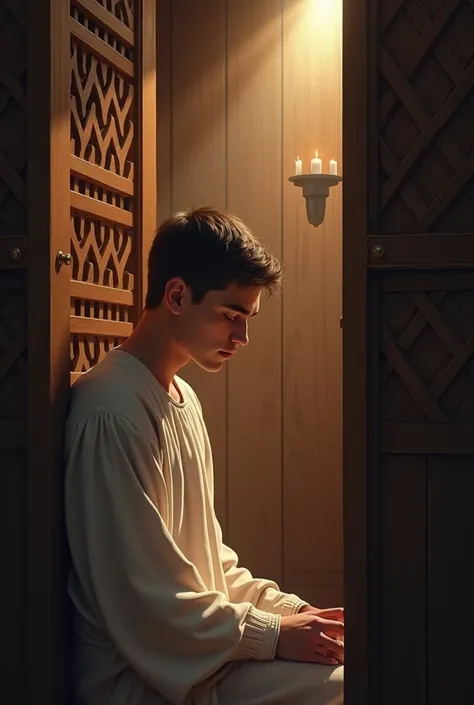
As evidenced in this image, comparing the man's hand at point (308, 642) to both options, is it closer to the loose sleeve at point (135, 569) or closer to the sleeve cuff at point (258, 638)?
the sleeve cuff at point (258, 638)

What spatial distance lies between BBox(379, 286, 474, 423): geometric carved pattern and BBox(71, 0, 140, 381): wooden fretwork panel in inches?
25.3

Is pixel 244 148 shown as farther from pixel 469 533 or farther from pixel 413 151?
pixel 469 533

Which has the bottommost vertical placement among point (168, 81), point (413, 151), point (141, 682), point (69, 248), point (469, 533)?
point (141, 682)

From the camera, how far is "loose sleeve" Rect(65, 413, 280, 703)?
1843mm

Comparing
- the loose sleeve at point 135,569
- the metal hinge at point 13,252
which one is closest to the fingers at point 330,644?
the loose sleeve at point 135,569

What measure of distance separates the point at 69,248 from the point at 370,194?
58 cm

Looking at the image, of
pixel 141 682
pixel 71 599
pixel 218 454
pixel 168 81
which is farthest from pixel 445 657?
pixel 168 81

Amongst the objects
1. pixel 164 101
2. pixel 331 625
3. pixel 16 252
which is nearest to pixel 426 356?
pixel 331 625

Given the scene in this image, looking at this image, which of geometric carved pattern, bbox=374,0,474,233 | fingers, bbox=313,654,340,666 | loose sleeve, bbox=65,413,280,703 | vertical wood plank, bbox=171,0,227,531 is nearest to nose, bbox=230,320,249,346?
loose sleeve, bbox=65,413,280,703

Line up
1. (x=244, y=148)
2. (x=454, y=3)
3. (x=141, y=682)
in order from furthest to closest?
(x=244, y=148) < (x=141, y=682) < (x=454, y=3)

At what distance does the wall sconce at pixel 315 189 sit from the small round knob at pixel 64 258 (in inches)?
44.9

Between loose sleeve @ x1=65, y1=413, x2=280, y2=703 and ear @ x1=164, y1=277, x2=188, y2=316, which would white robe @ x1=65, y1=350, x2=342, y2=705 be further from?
ear @ x1=164, y1=277, x2=188, y2=316

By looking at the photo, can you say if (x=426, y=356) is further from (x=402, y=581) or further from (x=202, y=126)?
(x=202, y=126)

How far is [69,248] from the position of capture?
196 cm
